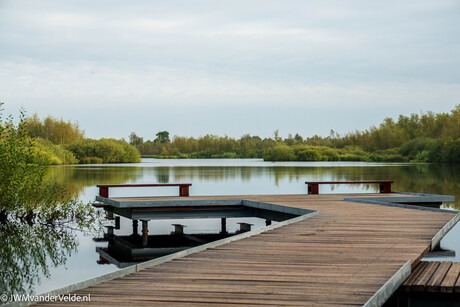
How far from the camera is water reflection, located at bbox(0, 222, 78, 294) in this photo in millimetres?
6824

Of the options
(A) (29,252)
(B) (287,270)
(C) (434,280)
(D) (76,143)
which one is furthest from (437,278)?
(D) (76,143)

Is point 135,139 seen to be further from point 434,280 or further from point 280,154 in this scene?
point 434,280

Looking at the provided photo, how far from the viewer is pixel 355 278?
146 inches

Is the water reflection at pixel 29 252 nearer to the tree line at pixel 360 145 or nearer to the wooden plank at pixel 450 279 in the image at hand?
the wooden plank at pixel 450 279

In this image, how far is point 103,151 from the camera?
4016 cm

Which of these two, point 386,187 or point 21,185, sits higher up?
point 21,185

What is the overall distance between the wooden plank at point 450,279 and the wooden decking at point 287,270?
0.26 meters

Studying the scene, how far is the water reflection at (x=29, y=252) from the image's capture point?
22.4ft

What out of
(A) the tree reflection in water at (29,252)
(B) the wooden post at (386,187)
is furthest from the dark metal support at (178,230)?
(B) the wooden post at (386,187)

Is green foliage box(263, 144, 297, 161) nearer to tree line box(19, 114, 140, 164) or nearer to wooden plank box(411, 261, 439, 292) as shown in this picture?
tree line box(19, 114, 140, 164)

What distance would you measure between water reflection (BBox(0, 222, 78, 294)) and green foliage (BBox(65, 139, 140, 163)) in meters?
29.2

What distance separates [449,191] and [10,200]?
12.7m

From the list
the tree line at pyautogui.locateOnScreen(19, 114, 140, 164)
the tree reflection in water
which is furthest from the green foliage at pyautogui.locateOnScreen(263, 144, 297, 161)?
the tree reflection in water

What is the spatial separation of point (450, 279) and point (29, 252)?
251 inches
